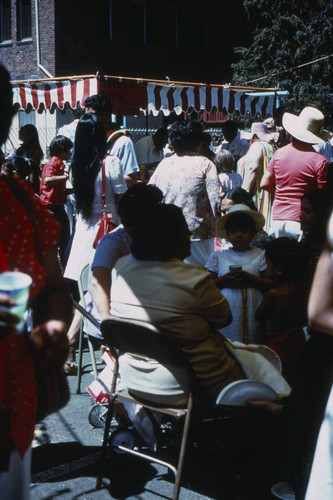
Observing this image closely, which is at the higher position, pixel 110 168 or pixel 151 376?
pixel 110 168

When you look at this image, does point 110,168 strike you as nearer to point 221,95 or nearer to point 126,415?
point 126,415

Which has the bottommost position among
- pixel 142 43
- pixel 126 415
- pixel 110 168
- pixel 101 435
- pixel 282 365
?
pixel 101 435

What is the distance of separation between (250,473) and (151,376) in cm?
90

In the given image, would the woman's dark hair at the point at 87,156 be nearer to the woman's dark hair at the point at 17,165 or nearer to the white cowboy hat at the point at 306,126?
the woman's dark hair at the point at 17,165

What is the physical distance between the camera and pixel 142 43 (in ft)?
80.0

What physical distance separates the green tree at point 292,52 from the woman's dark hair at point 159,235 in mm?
24835

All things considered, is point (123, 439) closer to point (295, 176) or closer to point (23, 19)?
point (295, 176)

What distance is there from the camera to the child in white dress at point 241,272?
3.99 metres

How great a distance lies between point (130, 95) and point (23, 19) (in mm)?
15018

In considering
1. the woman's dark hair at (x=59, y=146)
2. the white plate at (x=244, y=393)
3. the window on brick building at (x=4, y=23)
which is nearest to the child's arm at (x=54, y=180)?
the woman's dark hair at (x=59, y=146)

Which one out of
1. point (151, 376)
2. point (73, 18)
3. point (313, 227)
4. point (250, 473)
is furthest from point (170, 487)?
point (73, 18)

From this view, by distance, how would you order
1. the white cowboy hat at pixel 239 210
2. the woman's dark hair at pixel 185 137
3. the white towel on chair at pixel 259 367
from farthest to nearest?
the woman's dark hair at pixel 185 137 < the white cowboy hat at pixel 239 210 < the white towel on chair at pixel 259 367

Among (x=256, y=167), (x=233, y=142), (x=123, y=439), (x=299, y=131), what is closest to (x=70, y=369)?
(x=123, y=439)

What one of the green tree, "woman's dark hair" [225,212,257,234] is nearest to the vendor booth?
"woman's dark hair" [225,212,257,234]
